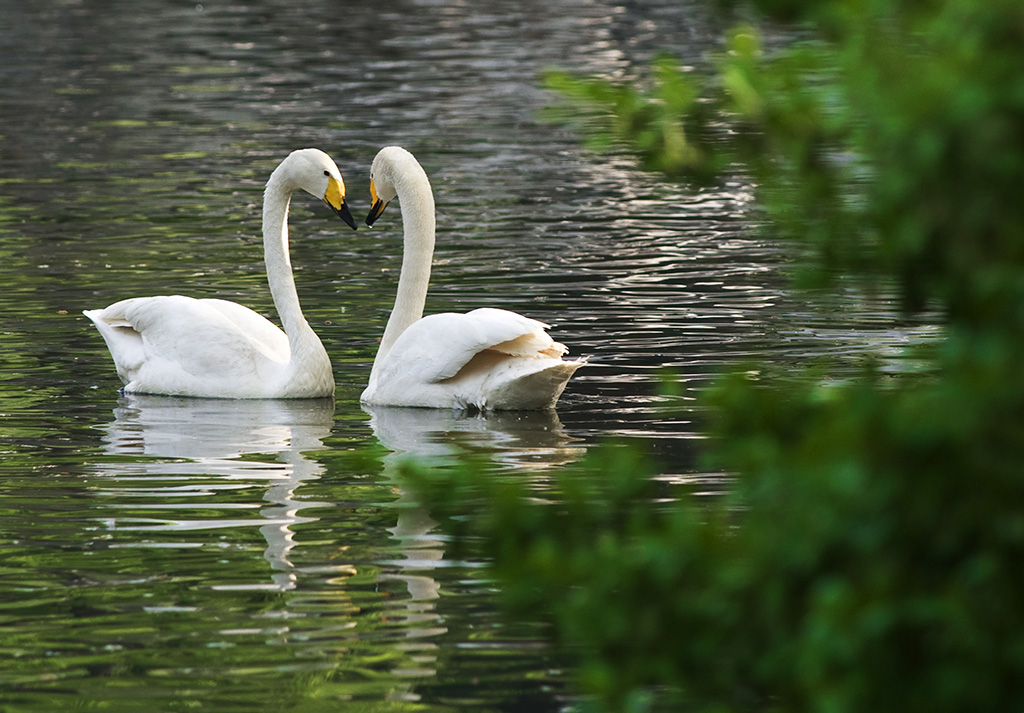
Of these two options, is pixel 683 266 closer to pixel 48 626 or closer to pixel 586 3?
pixel 48 626

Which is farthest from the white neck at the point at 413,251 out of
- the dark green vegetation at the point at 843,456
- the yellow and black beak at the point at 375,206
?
the dark green vegetation at the point at 843,456

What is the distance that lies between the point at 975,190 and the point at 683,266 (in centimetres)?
1246

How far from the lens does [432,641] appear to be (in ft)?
19.5

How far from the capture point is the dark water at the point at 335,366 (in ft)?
19.2

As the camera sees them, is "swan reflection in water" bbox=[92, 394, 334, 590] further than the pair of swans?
No

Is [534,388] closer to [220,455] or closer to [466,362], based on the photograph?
[466,362]

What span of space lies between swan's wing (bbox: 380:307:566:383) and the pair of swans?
0.01 meters

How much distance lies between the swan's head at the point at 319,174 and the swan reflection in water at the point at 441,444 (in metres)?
1.42

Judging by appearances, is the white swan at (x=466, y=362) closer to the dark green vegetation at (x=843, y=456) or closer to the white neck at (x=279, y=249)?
the white neck at (x=279, y=249)

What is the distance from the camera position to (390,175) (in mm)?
11320

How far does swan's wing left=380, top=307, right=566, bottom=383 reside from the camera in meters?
9.55

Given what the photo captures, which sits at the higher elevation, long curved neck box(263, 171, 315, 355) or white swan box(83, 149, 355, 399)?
long curved neck box(263, 171, 315, 355)

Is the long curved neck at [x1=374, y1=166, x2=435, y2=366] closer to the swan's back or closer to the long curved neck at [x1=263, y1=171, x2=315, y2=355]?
the swan's back

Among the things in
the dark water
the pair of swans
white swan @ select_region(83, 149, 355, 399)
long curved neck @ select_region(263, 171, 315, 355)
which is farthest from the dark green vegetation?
long curved neck @ select_region(263, 171, 315, 355)
